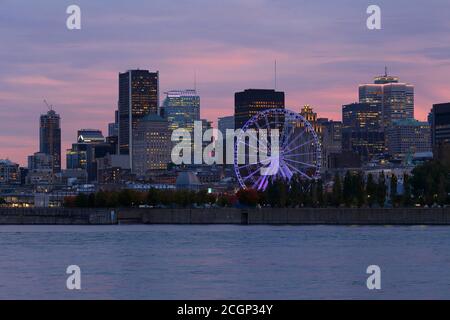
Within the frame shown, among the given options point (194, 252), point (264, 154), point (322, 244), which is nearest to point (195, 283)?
point (194, 252)

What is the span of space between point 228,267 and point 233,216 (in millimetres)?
96140

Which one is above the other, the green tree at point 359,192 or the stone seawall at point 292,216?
the green tree at point 359,192

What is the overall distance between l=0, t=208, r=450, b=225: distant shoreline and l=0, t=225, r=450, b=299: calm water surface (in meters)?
42.7

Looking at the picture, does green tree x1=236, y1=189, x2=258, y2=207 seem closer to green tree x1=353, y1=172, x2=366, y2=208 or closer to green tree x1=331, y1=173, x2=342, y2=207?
green tree x1=331, y1=173, x2=342, y2=207

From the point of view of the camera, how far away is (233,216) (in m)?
167

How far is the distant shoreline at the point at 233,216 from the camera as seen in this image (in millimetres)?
152500

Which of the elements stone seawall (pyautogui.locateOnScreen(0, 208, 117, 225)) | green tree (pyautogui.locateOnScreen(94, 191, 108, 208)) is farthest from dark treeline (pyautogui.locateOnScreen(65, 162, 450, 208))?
stone seawall (pyautogui.locateOnScreen(0, 208, 117, 225))

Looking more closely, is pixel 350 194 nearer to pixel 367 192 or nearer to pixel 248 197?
pixel 367 192

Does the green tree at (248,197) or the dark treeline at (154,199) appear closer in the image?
the green tree at (248,197)

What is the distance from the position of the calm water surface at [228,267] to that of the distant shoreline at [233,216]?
42741mm

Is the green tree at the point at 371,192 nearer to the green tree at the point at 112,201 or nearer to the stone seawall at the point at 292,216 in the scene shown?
the stone seawall at the point at 292,216

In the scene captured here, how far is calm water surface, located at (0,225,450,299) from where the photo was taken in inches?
2188

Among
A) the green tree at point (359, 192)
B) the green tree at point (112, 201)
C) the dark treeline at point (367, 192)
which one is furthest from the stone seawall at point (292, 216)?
the green tree at point (112, 201)
